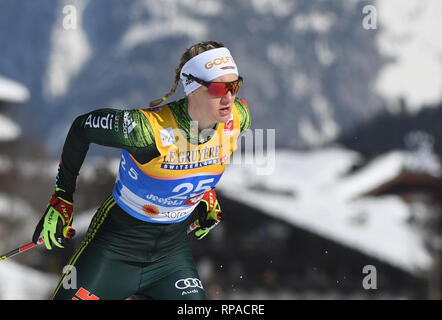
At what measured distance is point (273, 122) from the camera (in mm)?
66875

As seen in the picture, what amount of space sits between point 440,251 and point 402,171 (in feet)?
15.0

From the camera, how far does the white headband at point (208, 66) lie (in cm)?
324

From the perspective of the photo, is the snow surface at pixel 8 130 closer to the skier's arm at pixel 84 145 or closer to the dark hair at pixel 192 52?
the skier's arm at pixel 84 145

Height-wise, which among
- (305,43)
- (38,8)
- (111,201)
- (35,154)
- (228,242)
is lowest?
(111,201)

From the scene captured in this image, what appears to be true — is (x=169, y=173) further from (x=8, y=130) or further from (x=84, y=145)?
(x=8, y=130)

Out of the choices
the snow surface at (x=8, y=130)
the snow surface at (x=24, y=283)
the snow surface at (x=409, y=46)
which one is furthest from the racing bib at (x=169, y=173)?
the snow surface at (x=409, y=46)

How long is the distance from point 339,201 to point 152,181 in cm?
3531

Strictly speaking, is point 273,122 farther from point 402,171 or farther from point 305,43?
point 402,171

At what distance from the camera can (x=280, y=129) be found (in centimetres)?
6712

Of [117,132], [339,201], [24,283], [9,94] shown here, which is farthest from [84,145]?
[9,94]

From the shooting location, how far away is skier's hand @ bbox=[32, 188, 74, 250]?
3.30m

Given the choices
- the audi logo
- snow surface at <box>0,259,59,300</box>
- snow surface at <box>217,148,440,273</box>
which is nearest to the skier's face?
the audi logo
